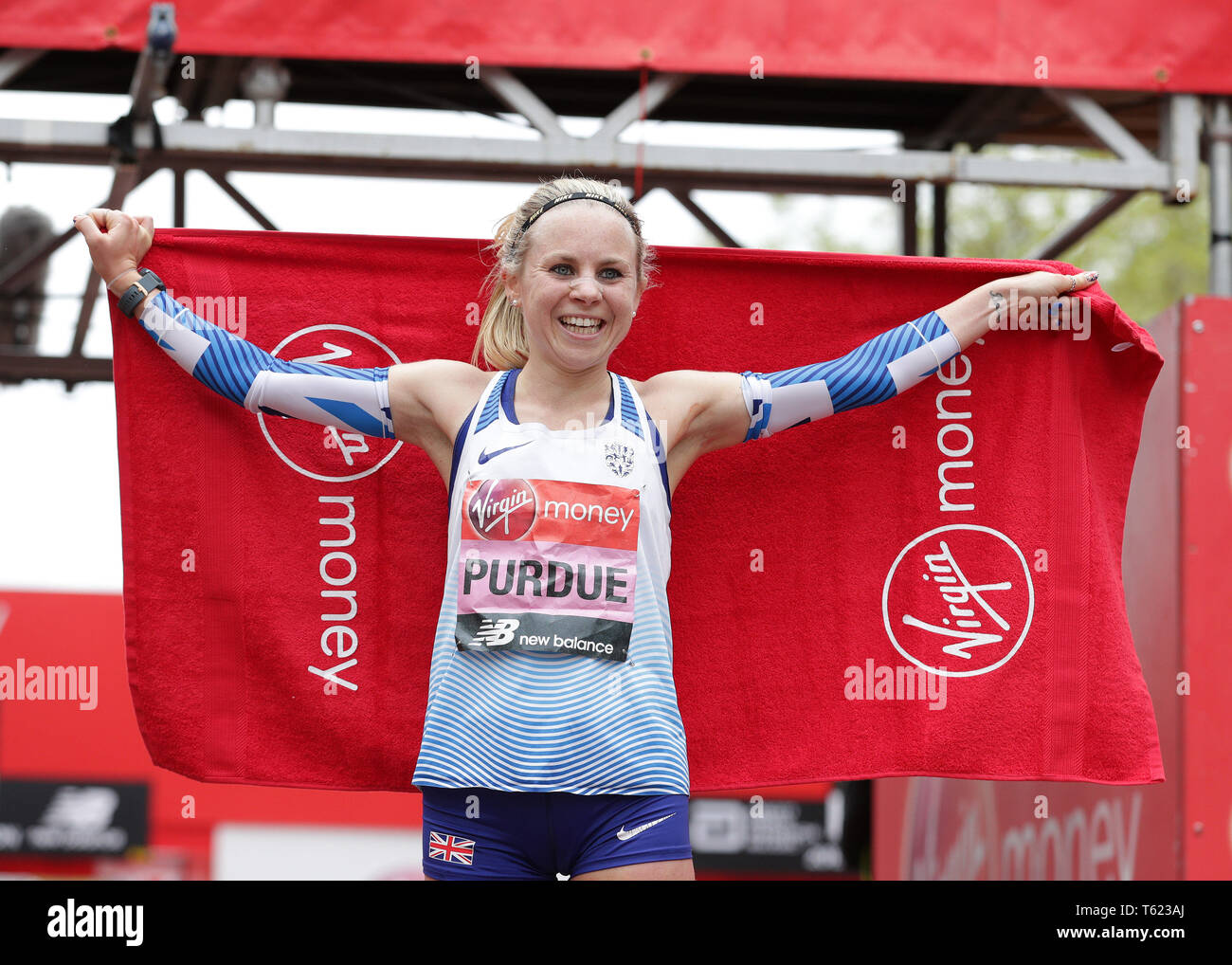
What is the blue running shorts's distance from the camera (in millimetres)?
2971

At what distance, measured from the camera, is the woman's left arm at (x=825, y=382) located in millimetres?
3404

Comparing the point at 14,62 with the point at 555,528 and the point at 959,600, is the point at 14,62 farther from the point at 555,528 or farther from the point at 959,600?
the point at 959,600

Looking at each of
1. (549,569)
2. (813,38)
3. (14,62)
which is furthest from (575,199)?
(14,62)

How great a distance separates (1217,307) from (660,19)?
7.10ft

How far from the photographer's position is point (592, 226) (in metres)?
3.16

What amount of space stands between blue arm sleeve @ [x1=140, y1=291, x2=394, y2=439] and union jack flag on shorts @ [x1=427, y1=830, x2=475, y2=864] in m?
0.98

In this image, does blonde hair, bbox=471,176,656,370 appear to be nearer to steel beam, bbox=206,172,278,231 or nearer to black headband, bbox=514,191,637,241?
black headband, bbox=514,191,637,241

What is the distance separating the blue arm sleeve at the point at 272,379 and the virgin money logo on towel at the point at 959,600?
5.19ft

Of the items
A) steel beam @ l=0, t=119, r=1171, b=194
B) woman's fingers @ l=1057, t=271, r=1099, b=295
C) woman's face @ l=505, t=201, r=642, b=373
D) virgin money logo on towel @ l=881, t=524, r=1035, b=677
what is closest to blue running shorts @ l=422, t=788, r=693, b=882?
woman's face @ l=505, t=201, r=642, b=373

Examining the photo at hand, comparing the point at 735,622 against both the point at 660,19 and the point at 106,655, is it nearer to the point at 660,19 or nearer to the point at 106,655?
the point at 660,19

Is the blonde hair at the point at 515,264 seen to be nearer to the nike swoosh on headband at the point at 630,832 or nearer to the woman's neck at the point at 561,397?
the woman's neck at the point at 561,397

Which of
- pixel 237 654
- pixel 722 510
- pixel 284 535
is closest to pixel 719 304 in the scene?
pixel 722 510

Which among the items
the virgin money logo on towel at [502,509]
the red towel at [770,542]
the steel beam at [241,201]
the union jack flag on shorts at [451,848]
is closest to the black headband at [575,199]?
the virgin money logo on towel at [502,509]
